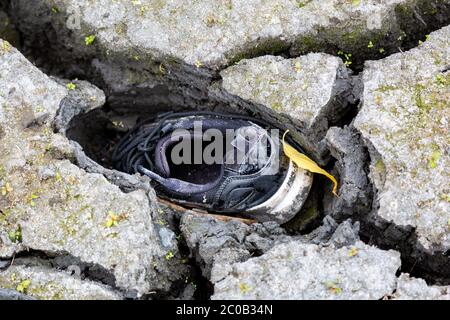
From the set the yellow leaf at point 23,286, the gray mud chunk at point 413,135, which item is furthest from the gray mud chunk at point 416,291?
the yellow leaf at point 23,286

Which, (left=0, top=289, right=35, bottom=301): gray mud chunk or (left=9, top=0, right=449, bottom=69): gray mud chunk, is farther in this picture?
(left=9, top=0, right=449, bottom=69): gray mud chunk

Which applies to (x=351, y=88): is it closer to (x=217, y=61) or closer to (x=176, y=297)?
(x=217, y=61)

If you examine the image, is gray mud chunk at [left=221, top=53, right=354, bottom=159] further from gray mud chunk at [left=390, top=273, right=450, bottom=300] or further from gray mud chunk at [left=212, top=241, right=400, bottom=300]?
gray mud chunk at [left=390, top=273, right=450, bottom=300]

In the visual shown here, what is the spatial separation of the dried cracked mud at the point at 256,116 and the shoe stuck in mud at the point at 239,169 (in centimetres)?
8

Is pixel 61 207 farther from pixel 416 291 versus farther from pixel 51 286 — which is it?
pixel 416 291

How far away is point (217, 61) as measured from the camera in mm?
2461

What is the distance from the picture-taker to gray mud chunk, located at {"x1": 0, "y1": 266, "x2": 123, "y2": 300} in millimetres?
2090

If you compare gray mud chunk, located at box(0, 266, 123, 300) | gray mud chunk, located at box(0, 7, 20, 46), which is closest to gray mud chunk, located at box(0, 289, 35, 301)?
gray mud chunk, located at box(0, 266, 123, 300)

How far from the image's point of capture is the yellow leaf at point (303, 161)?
8.13ft

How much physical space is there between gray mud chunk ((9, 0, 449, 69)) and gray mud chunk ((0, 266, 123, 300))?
1027mm

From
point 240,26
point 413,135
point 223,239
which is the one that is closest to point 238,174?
point 223,239

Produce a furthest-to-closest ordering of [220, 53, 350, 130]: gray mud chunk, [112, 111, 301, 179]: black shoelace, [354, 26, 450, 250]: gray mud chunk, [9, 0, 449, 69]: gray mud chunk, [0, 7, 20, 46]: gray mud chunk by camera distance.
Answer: [0, 7, 20, 46]: gray mud chunk, [112, 111, 301, 179]: black shoelace, [9, 0, 449, 69]: gray mud chunk, [220, 53, 350, 130]: gray mud chunk, [354, 26, 450, 250]: gray mud chunk
